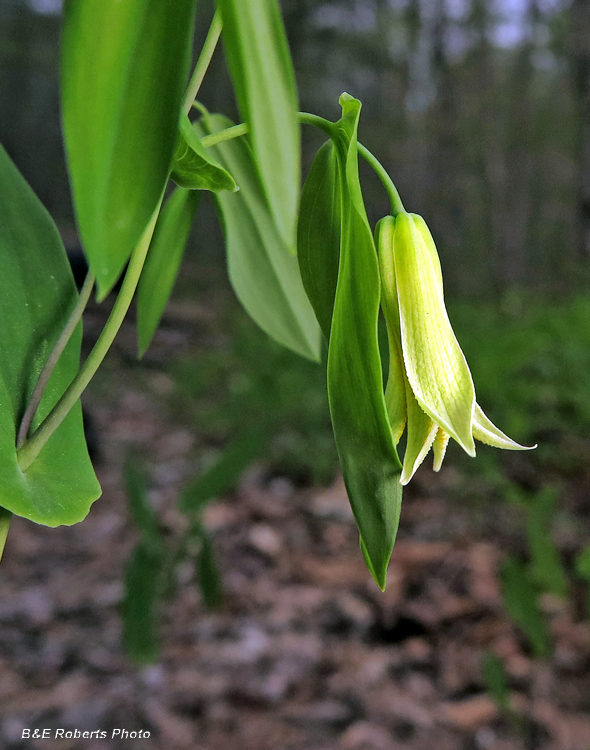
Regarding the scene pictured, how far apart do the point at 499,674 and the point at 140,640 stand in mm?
649

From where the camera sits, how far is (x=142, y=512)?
124 cm

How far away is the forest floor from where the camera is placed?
119 cm

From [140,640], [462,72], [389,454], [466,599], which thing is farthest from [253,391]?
[462,72]

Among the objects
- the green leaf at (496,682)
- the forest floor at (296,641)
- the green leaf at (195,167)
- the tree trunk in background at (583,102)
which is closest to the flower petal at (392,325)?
the green leaf at (195,167)

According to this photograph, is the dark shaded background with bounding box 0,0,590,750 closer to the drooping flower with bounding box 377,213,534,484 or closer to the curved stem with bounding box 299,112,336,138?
the drooping flower with bounding box 377,213,534,484

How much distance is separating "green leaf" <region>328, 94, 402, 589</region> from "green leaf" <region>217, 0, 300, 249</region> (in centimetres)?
8

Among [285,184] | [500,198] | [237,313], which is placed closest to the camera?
[285,184]

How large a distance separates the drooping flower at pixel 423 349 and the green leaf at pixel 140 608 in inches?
35.8

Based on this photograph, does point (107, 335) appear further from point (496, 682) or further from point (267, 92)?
point (496, 682)

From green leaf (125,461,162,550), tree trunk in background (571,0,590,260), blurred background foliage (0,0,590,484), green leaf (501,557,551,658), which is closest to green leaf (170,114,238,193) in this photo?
green leaf (125,461,162,550)

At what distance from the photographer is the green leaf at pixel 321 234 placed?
39 cm

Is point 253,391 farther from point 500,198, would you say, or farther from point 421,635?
point 500,198

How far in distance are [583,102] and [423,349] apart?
8.82 feet

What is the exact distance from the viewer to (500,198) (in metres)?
8.44
